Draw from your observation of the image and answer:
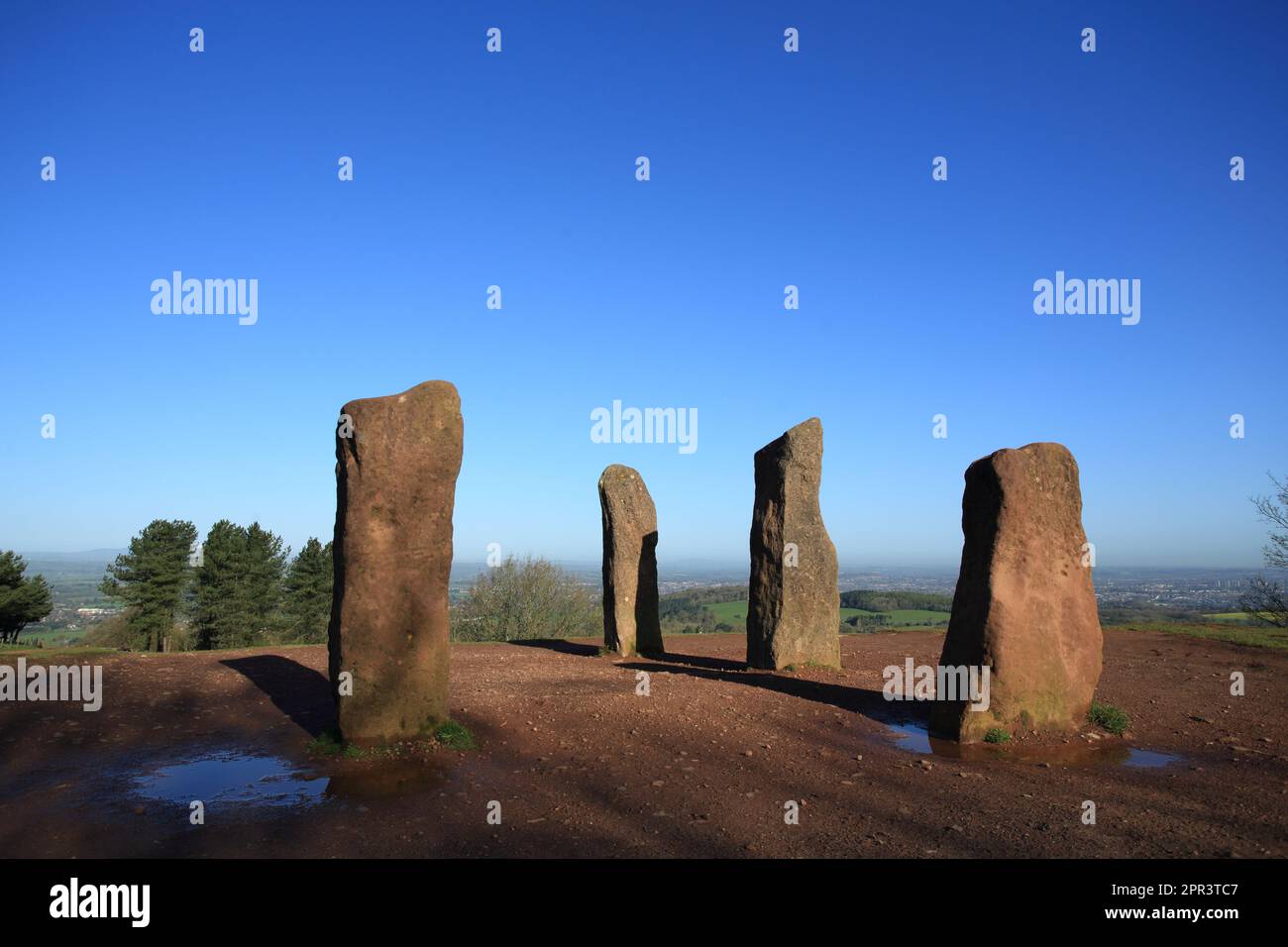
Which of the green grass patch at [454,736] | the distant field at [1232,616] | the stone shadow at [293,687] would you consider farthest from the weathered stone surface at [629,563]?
the distant field at [1232,616]

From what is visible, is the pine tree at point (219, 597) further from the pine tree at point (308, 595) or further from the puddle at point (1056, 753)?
the puddle at point (1056, 753)

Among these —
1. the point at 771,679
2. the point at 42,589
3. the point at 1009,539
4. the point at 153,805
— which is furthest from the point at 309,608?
the point at 1009,539

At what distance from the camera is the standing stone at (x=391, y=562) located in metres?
9.66

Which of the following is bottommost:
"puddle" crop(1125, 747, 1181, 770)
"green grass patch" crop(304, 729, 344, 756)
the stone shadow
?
"puddle" crop(1125, 747, 1181, 770)

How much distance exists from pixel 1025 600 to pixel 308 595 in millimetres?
35684

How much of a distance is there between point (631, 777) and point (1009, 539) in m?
5.89

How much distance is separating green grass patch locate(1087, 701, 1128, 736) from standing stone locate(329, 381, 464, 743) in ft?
29.2

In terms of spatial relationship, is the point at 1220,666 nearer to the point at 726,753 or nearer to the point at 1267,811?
the point at 1267,811

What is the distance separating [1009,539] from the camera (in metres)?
10.6

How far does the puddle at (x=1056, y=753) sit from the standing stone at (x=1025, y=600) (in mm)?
275

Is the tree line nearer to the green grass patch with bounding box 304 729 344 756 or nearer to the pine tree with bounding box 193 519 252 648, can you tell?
the pine tree with bounding box 193 519 252 648

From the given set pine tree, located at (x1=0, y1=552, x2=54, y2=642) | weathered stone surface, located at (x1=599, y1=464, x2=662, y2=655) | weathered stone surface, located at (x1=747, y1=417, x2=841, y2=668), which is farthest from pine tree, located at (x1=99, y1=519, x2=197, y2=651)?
weathered stone surface, located at (x1=747, y1=417, x2=841, y2=668)

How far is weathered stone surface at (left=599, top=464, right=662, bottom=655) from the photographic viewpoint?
→ 62.4 ft

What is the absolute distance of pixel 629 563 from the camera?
19109 mm
